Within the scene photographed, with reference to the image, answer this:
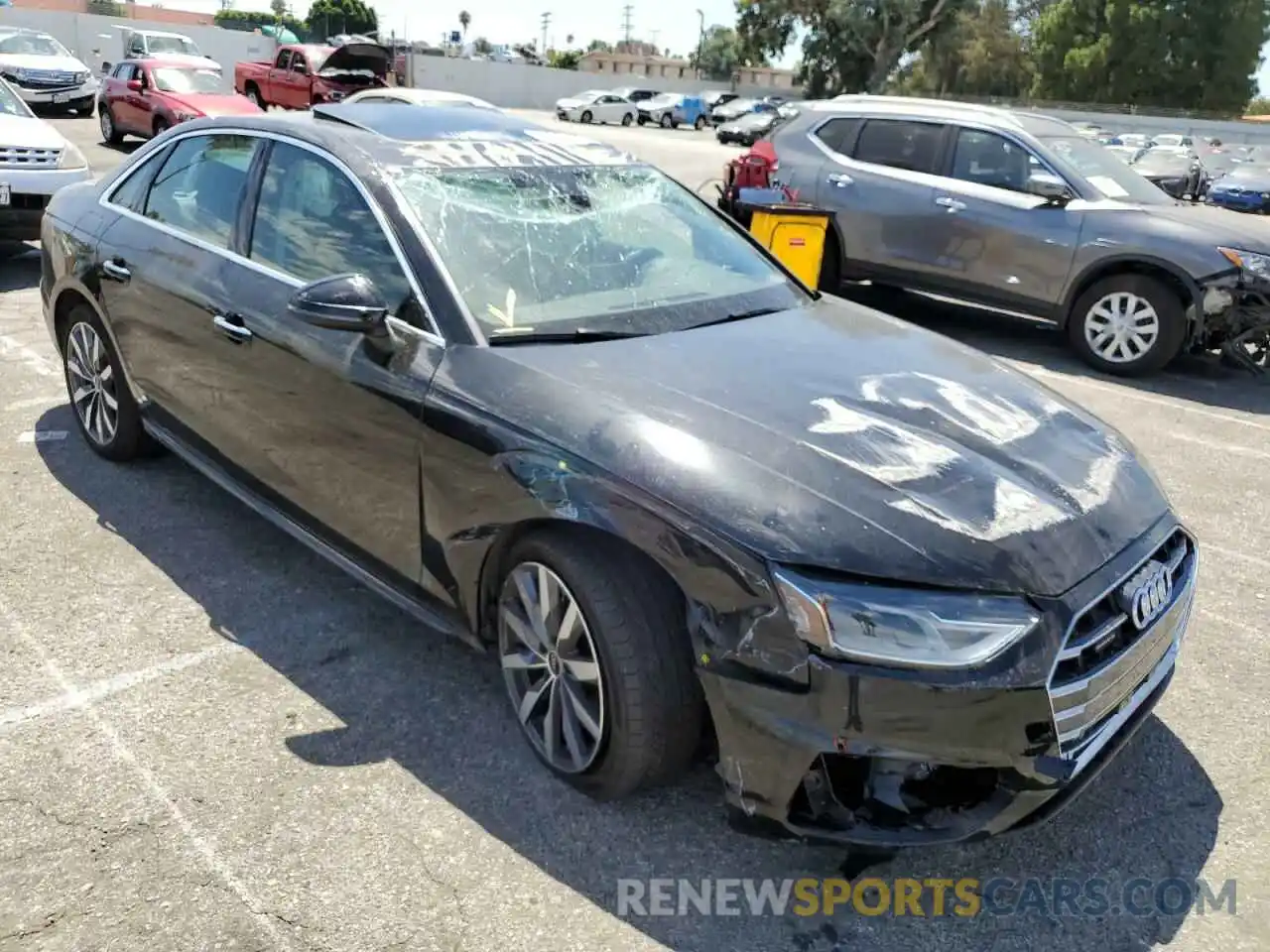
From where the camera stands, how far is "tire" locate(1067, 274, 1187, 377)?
7.17 m

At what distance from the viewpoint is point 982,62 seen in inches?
2584

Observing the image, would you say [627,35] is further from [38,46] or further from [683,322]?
[683,322]

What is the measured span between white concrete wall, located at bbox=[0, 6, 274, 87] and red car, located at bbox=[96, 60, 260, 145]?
85.1 ft

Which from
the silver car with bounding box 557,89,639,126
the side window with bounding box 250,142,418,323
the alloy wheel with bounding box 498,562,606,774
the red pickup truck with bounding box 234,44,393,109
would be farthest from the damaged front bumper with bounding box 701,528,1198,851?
the silver car with bounding box 557,89,639,126

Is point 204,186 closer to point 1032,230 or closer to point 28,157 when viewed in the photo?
point 28,157

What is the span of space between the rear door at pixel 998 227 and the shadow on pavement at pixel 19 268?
23.5 feet

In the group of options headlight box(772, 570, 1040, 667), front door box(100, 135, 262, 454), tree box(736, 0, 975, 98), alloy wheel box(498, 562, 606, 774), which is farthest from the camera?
tree box(736, 0, 975, 98)

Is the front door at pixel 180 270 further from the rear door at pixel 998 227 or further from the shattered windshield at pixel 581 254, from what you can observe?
the rear door at pixel 998 227

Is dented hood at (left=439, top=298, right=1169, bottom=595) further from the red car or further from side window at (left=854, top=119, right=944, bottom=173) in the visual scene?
the red car

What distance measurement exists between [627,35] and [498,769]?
129256mm

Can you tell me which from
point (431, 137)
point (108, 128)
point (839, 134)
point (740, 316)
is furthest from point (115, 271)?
point (108, 128)

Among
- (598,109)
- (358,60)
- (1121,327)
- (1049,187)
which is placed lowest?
(1121,327)

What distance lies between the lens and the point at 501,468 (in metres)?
2.73

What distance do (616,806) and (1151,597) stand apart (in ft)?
4.73
